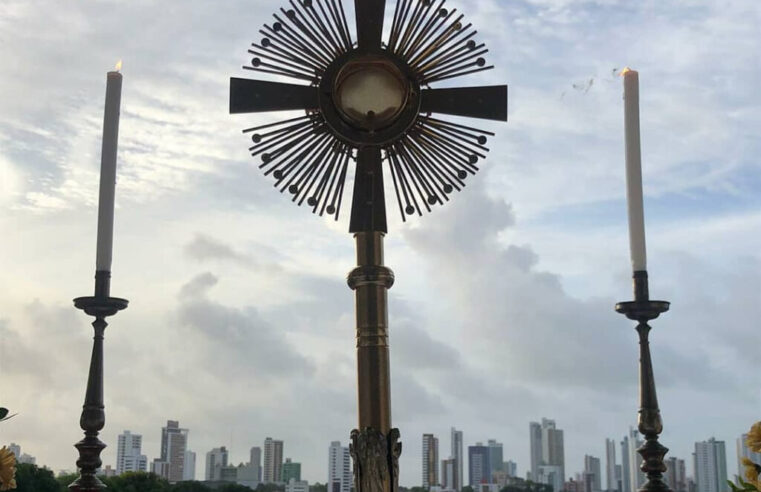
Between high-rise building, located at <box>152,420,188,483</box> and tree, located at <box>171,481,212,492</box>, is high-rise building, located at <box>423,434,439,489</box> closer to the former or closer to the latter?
tree, located at <box>171,481,212,492</box>

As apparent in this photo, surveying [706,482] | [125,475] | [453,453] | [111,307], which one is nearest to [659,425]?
[111,307]

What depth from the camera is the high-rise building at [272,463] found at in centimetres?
5178

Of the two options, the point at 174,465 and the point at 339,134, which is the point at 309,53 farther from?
the point at 174,465

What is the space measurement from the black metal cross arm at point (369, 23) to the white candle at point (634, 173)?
151cm

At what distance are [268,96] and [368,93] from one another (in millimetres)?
630

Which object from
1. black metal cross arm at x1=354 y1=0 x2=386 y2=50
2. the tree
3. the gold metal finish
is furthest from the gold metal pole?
the tree

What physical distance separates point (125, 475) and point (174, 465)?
A: 11.3 metres

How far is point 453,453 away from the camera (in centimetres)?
6391

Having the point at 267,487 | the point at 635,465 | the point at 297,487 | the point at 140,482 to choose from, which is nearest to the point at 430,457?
the point at 140,482

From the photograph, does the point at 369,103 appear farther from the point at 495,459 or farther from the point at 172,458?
the point at 495,459

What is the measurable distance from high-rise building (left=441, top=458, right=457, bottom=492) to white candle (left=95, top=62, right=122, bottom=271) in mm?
61230

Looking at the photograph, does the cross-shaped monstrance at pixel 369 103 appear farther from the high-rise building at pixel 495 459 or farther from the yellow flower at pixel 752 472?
the high-rise building at pixel 495 459

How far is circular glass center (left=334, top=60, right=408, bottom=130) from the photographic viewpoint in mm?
5930

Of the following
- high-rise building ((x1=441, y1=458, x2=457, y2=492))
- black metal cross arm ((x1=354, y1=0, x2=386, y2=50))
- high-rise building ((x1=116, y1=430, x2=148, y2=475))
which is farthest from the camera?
high-rise building ((x1=441, y1=458, x2=457, y2=492))
